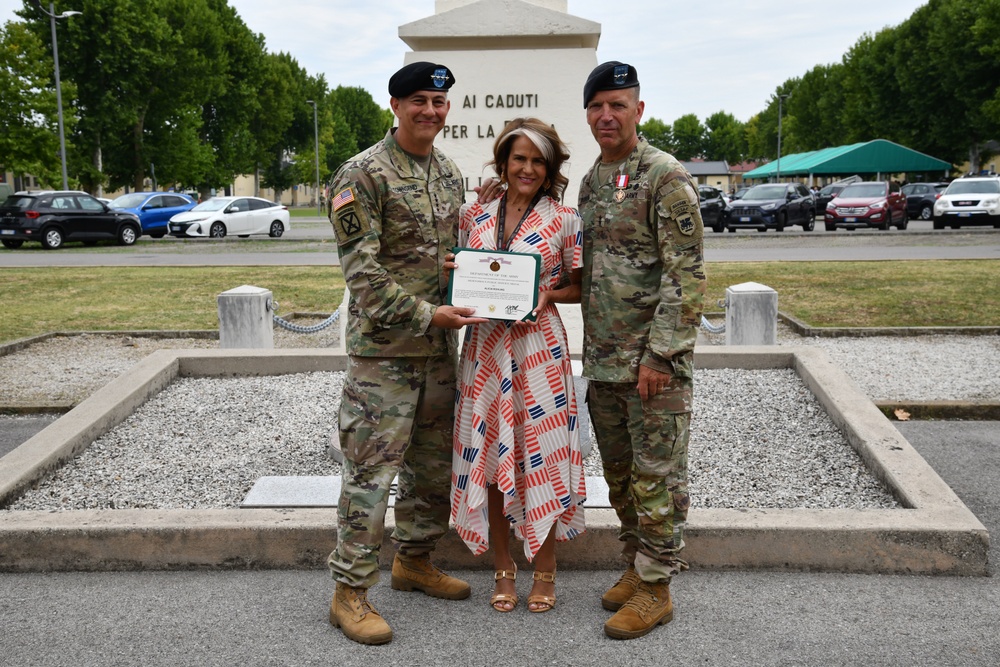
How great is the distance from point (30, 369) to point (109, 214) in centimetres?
1948

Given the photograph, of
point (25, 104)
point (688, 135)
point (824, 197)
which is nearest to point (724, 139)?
point (688, 135)

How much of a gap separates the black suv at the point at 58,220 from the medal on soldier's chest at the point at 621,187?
25186 mm

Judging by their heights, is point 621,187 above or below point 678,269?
above

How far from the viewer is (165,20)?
43.6 m

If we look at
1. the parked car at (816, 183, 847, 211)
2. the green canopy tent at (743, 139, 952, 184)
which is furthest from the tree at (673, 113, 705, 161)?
the parked car at (816, 183, 847, 211)

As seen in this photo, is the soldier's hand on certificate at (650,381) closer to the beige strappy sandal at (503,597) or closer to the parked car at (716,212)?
the beige strappy sandal at (503,597)

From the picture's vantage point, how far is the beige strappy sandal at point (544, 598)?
3.60m

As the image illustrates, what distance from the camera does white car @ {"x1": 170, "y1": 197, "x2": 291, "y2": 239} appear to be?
2994 cm

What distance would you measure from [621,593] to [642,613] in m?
0.19

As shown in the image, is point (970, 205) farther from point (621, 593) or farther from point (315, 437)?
point (621, 593)

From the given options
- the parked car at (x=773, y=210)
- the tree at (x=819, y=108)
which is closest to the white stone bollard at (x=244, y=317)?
the parked car at (x=773, y=210)

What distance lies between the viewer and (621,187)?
11.3ft

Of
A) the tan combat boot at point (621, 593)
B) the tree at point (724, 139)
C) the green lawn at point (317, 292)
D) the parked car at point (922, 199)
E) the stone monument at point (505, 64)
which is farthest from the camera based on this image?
the tree at point (724, 139)

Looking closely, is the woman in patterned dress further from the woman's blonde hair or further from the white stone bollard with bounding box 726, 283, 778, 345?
the white stone bollard with bounding box 726, 283, 778, 345
